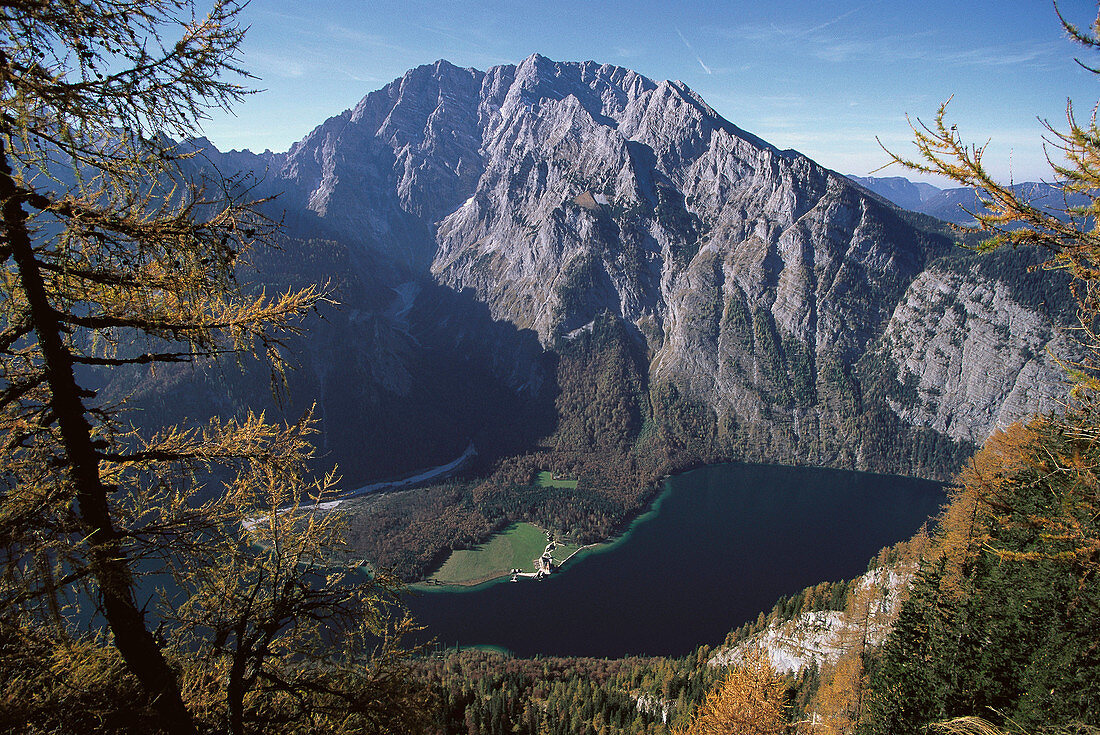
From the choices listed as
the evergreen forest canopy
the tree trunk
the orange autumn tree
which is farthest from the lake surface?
the tree trunk

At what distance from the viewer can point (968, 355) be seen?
177750 millimetres

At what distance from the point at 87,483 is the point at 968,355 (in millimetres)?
227344

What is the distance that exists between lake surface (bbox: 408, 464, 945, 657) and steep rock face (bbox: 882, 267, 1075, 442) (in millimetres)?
37611

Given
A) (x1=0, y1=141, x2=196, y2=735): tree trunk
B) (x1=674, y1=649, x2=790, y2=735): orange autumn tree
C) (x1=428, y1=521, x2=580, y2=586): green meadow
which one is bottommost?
(x1=428, y1=521, x2=580, y2=586): green meadow

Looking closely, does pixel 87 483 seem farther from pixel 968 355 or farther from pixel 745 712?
pixel 968 355

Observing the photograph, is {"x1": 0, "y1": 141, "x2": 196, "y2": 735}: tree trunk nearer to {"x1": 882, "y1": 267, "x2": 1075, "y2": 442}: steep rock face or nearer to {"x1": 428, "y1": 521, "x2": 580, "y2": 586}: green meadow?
{"x1": 428, "y1": 521, "x2": 580, "y2": 586}: green meadow

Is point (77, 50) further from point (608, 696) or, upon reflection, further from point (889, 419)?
point (889, 419)

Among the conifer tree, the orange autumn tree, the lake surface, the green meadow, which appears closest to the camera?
the conifer tree

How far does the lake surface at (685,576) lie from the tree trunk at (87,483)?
220ft

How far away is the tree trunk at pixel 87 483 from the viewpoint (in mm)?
4883

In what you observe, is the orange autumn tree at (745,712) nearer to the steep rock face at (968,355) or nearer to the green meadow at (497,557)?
→ the green meadow at (497,557)

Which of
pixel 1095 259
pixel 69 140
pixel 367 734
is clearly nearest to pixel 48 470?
pixel 69 140

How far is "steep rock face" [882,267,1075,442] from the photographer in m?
162

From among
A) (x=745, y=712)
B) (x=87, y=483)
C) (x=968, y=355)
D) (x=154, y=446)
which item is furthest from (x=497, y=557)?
(x=968, y=355)
